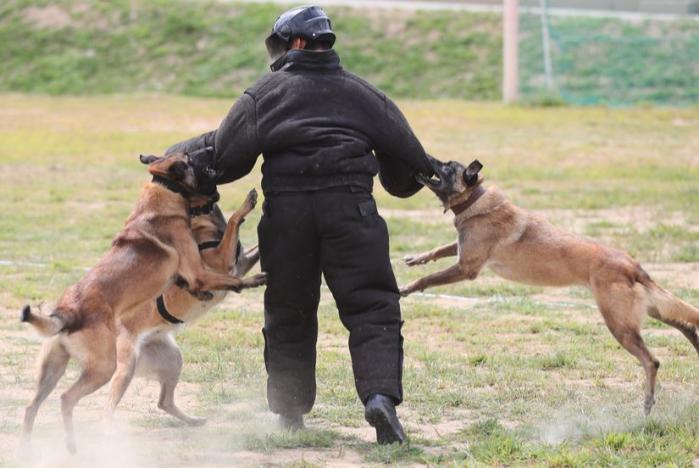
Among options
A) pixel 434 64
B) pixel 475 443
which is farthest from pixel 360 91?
pixel 434 64

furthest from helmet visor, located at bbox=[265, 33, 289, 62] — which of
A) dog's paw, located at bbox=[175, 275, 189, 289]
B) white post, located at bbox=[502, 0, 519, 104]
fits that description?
white post, located at bbox=[502, 0, 519, 104]

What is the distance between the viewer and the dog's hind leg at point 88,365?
5.87 metres

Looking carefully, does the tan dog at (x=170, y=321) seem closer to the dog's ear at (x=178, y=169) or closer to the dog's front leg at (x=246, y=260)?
the dog's front leg at (x=246, y=260)

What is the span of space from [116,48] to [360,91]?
26332mm

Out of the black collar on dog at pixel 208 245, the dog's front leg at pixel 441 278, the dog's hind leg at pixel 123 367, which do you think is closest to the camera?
the dog's hind leg at pixel 123 367

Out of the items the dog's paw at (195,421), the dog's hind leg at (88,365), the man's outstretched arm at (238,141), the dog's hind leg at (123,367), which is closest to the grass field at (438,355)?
the dog's paw at (195,421)

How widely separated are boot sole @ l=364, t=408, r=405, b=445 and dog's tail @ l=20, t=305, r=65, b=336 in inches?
60.3

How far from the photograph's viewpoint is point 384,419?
588 centimetres

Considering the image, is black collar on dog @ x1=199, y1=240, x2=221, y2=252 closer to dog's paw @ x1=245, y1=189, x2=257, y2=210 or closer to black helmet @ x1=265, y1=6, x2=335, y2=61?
dog's paw @ x1=245, y1=189, x2=257, y2=210

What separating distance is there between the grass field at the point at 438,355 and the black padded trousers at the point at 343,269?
0.47 meters

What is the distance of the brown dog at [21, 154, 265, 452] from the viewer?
588 centimetres

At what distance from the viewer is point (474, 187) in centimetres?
754

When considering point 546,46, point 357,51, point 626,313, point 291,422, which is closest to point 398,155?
point 291,422

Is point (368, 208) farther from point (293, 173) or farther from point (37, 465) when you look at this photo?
point (37, 465)
